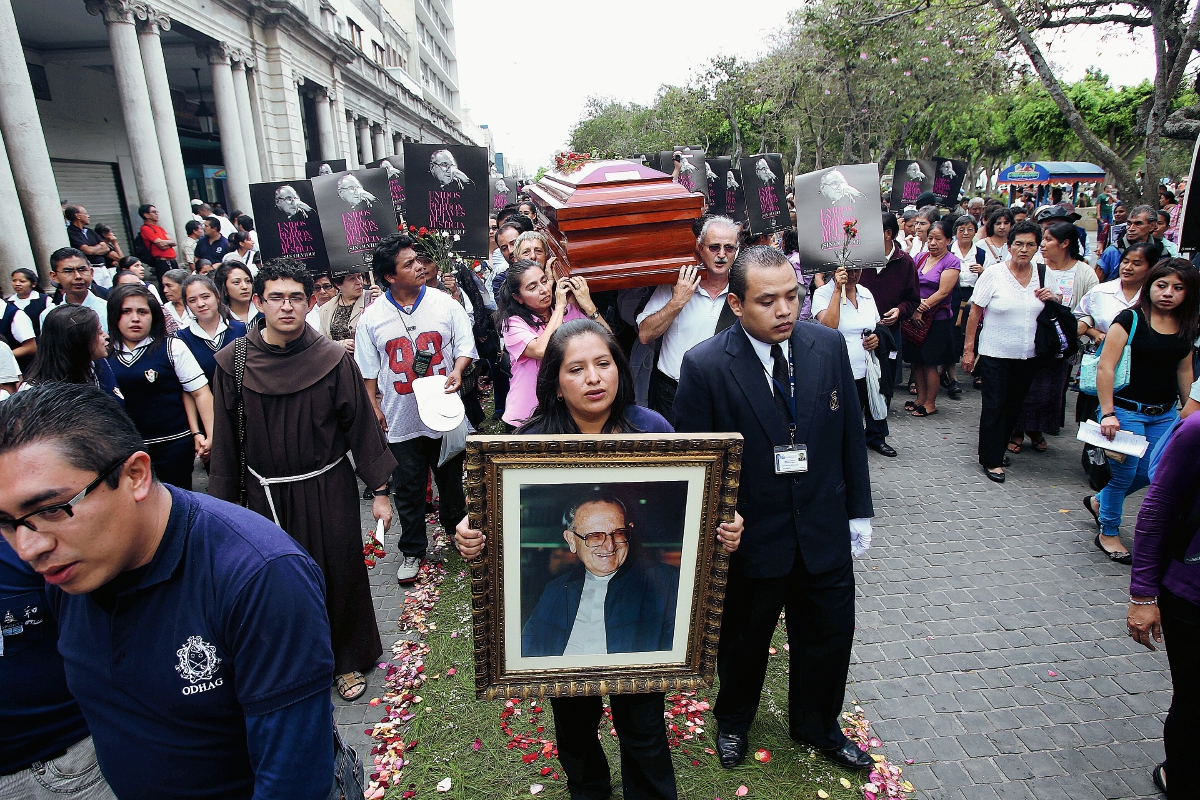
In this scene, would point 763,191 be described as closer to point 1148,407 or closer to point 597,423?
point 1148,407

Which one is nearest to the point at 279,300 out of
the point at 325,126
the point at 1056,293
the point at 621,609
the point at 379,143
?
the point at 621,609

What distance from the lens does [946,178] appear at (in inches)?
444

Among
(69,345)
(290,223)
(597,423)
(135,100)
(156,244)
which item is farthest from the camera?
(135,100)

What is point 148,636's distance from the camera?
1.52 m

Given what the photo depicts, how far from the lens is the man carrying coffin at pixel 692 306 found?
4.28 meters

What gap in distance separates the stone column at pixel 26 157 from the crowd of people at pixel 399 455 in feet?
13.6

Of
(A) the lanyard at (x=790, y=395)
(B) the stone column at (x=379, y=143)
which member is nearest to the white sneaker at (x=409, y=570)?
(A) the lanyard at (x=790, y=395)

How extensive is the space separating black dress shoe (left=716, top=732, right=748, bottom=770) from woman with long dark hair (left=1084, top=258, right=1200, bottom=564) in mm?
3505

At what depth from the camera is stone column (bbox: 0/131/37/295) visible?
983cm

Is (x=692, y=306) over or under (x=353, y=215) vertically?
under

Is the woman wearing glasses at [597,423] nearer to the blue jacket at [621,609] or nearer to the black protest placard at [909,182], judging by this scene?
the blue jacket at [621,609]

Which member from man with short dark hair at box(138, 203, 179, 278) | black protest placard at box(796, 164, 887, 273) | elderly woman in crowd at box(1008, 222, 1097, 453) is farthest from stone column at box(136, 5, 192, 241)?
elderly woman in crowd at box(1008, 222, 1097, 453)

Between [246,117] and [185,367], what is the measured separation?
741 inches

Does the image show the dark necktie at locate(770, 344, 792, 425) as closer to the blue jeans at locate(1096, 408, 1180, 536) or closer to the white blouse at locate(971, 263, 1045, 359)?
the blue jeans at locate(1096, 408, 1180, 536)
